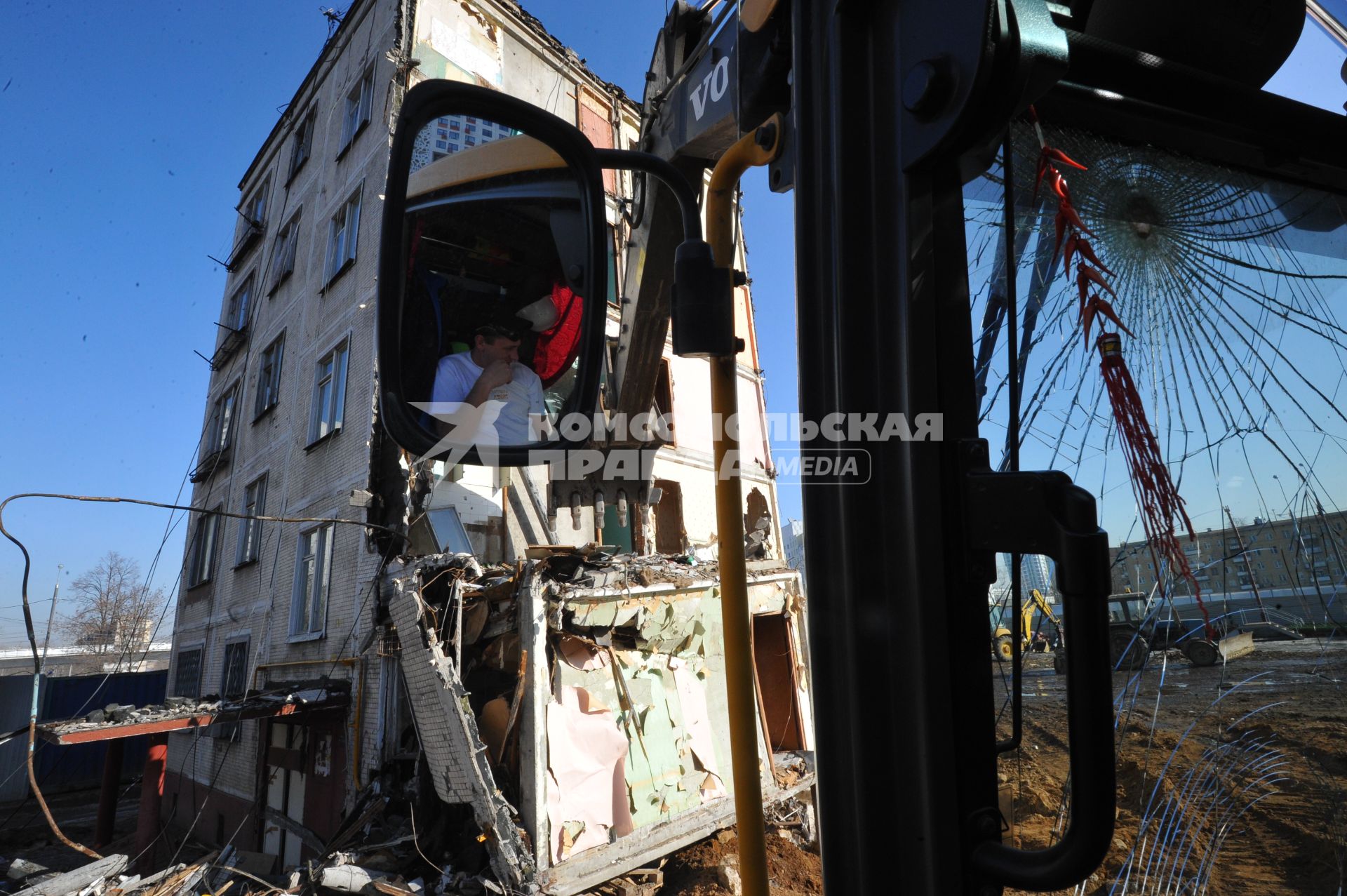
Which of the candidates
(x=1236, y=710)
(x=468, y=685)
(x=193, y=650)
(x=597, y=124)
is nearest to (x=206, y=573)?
(x=193, y=650)

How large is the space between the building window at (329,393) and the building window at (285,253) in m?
4.30

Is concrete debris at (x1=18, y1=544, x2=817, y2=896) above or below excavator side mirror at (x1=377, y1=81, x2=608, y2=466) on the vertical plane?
below

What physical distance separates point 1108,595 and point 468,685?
8.20m

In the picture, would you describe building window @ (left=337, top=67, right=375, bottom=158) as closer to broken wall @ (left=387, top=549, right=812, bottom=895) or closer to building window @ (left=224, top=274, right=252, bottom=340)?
building window @ (left=224, top=274, right=252, bottom=340)

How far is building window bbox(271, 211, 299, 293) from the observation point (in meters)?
16.0

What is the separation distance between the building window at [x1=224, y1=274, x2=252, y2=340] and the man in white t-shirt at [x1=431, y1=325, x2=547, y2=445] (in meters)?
19.6

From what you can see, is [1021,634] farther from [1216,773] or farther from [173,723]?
[173,723]

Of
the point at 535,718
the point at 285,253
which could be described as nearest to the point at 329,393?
the point at 285,253

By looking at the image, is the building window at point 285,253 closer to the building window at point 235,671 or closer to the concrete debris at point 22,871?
the building window at point 235,671

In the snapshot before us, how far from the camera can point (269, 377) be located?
15867 mm

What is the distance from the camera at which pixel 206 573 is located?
1648 centimetres

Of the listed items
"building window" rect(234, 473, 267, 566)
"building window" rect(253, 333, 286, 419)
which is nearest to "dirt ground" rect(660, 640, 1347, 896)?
"building window" rect(234, 473, 267, 566)

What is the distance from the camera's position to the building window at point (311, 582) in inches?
452

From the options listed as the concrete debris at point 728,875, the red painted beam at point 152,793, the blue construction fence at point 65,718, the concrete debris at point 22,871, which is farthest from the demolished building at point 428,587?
the blue construction fence at point 65,718
